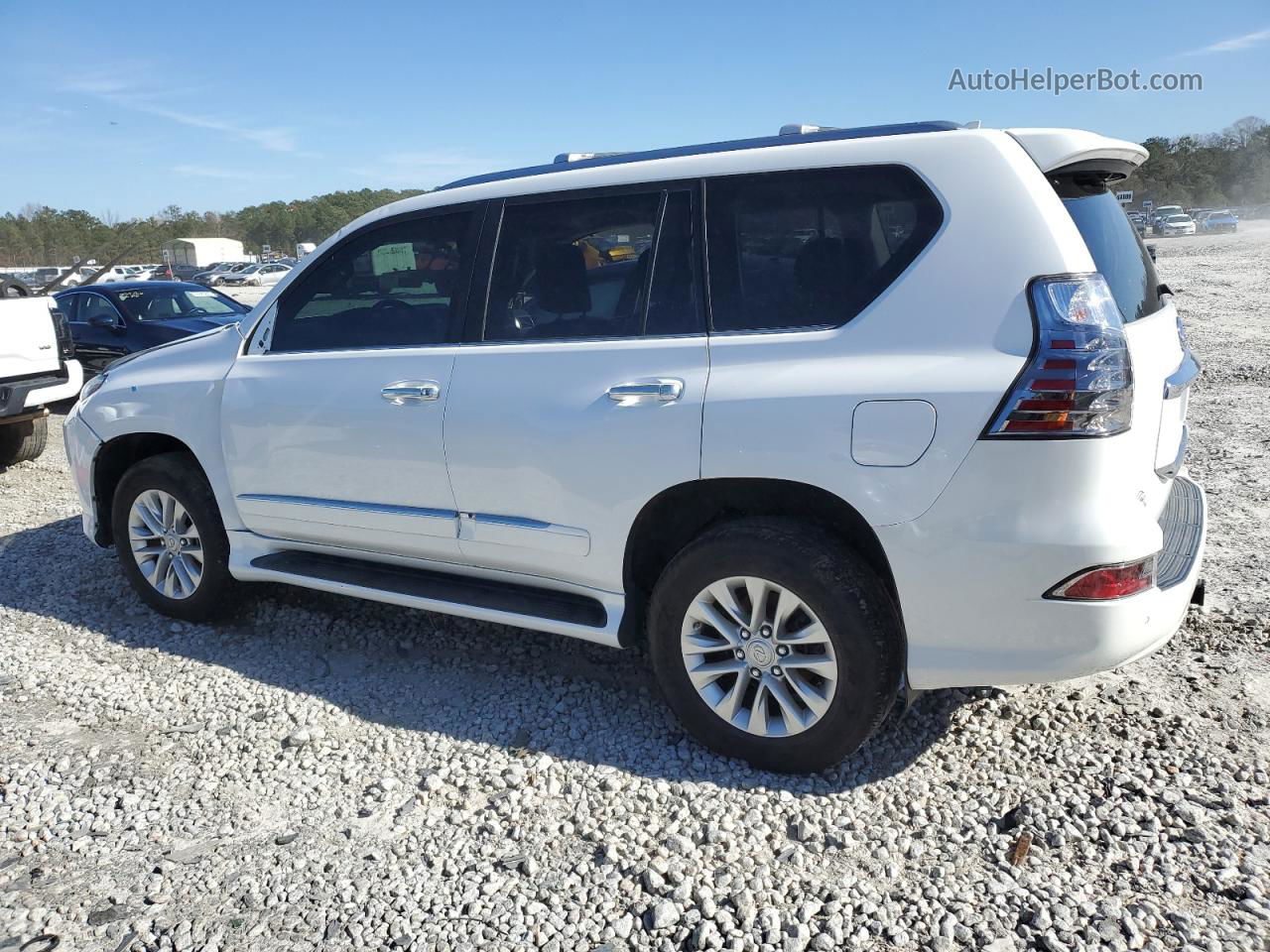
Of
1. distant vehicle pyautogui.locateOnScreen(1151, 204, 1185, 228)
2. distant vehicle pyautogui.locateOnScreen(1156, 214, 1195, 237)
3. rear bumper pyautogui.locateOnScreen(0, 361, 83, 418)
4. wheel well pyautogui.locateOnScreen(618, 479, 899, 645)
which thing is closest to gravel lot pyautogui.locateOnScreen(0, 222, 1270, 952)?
wheel well pyautogui.locateOnScreen(618, 479, 899, 645)

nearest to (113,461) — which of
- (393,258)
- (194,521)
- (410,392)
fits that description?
(194,521)

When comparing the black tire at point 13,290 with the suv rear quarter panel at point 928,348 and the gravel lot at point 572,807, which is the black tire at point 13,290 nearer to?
the gravel lot at point 572,807

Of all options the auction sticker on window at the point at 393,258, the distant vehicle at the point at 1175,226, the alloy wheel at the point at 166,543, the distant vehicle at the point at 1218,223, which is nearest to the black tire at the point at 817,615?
the auction sticker on window at the point at 393,258

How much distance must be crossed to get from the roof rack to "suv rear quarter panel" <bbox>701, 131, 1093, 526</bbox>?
110 mm

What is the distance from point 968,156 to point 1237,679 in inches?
90.0

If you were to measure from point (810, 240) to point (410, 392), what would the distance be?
1617mm

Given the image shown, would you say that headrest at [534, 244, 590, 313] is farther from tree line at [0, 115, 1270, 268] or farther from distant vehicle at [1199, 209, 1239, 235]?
tree line at [0, 115, 1270, 268]

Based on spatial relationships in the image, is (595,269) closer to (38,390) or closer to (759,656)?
(759,656)

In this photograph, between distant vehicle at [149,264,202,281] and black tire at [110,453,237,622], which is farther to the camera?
distant vehicle at [149,264,202,281]

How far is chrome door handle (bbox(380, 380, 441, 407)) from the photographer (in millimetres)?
3691

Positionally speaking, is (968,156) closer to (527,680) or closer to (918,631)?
(918,631)

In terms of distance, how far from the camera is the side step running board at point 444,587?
3.53 meters

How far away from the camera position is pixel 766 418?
2992 mm

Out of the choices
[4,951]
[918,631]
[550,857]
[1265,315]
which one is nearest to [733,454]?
[918,631]
